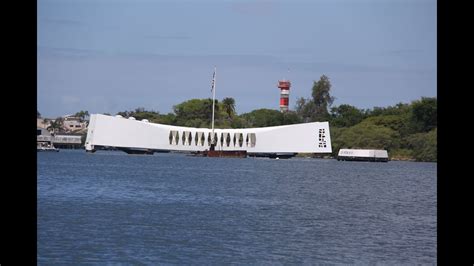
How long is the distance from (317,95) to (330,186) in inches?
3065

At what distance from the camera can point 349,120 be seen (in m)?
109

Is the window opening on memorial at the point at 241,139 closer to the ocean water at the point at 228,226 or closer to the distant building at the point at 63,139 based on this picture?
the distant building at the point at 63,139

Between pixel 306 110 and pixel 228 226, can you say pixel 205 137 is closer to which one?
pixel 306 110

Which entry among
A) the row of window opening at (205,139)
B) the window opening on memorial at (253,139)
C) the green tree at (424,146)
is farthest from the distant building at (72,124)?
the green tree at (424,146)

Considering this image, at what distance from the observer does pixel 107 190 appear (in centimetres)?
3438

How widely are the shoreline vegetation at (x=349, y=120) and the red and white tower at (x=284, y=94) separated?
5.36 metres

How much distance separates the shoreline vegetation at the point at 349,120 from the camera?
91738mm

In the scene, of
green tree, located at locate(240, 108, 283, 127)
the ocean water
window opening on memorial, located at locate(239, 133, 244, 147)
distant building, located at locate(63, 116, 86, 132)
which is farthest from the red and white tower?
the ocean water

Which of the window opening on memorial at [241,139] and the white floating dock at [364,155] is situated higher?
the window opening on memorial at [241,139]

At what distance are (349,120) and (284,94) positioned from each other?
30.2 m

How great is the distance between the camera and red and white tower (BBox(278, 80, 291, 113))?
137375mm

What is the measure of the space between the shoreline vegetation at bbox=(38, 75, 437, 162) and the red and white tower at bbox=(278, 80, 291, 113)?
17.6 feet
